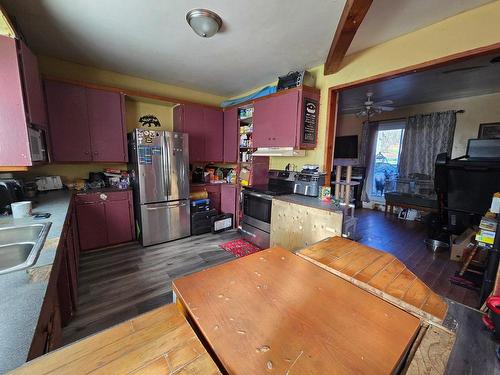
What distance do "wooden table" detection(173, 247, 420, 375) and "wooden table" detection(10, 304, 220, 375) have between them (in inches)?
2.2

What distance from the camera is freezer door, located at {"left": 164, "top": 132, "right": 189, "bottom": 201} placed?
121 inches

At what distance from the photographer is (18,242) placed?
4.54 feet

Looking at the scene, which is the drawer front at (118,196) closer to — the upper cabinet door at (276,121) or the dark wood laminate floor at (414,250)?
the upper cabinet door at (276,121)

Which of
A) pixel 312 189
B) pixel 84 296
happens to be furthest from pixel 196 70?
pixel 84 296

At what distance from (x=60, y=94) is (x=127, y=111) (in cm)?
86

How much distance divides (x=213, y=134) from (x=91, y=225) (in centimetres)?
233

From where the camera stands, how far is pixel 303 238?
2.45 meters

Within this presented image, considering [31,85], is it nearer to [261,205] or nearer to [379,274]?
[261,205]

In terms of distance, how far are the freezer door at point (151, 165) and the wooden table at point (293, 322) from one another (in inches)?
96.5

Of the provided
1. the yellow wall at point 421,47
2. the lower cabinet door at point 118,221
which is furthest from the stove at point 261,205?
the lower cabinet door at point 118,221

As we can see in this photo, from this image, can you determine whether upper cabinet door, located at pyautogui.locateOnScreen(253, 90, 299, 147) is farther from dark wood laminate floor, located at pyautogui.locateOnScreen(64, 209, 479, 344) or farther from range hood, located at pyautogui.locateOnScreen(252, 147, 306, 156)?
dark wood laminate floor, located at pyautogui.locateOnScreen(64, 209, 479, 344)

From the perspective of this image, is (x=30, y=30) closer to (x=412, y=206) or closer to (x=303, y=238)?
(x=303, y=238)

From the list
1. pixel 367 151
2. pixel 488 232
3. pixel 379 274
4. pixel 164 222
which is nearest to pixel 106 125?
pixel 164 222

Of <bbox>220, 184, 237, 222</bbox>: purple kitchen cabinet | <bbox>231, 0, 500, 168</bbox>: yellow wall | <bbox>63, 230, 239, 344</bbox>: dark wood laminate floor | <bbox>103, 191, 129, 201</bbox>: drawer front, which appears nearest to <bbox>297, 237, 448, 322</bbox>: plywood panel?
<bbox>63, 230, 239, 344</bbox>: dark wood laminate floor
